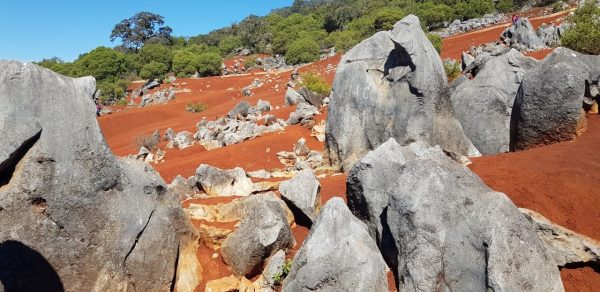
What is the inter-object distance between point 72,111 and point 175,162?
10989 millimetres

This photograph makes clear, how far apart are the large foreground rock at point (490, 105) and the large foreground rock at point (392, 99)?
737 mm

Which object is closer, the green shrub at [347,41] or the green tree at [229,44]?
the green shrub at [347,41]

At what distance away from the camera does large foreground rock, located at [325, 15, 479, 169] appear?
10.9 meters

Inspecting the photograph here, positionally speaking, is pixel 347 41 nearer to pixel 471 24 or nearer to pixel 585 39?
pixel 471 24

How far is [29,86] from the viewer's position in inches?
246

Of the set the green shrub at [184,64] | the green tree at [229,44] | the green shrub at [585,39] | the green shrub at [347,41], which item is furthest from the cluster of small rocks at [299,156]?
the green tree at [229,44]

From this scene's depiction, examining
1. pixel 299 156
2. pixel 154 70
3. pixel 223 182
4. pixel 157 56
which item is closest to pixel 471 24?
pixel 154 70

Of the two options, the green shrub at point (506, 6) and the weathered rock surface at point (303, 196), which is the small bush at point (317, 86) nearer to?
the weathered rock surface at point (303, 196)

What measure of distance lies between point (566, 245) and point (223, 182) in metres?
7.25

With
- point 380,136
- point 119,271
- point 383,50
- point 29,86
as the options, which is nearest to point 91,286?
point 119,271

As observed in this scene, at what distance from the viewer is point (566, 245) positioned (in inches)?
259

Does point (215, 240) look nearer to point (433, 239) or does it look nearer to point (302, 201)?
point (302, 201)

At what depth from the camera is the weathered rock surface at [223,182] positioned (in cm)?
1112

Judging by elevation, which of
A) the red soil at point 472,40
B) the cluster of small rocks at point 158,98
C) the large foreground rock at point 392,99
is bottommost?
the red soil at point 472,40
